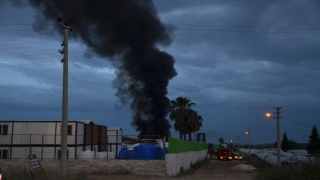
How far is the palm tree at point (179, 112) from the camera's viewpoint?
214 feet

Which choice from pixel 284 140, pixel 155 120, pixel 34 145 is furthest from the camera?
pixel 284 140

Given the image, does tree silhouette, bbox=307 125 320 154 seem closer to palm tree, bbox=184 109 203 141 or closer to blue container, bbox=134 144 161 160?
palm tree, bbox=184 109 203 141

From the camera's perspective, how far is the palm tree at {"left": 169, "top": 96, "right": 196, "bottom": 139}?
214 ft

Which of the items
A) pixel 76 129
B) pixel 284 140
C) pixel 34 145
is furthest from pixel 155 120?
pixel 284 140

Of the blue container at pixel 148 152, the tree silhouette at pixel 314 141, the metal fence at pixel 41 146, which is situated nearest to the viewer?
the blue container at pixel 148 152

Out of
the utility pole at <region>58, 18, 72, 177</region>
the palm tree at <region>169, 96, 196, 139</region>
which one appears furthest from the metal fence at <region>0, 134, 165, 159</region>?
the palm tree at <region>169, 96, 196, 139</region>

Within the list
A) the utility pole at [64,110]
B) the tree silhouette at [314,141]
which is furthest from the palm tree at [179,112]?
the utility pole at [64,110]

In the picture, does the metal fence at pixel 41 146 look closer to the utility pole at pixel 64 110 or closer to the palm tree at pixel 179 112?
the utility pole at pixel 64 110

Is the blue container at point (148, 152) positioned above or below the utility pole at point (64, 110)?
below

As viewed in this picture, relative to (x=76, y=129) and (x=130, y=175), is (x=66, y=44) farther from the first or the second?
(x=76, y=129)

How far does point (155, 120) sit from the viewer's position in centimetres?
4925

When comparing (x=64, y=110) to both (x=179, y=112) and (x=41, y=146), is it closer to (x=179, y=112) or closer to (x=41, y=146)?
(x=41, y=146)

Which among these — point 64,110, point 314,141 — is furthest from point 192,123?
point 64,110

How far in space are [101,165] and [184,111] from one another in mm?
39996
